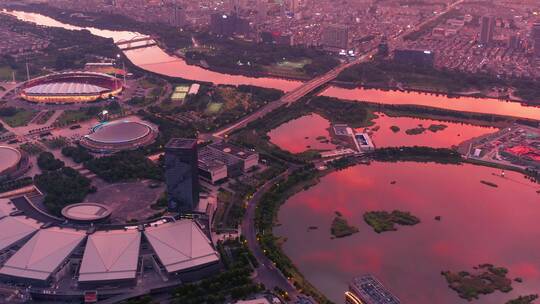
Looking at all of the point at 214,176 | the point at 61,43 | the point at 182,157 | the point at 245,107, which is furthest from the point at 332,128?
the point at 61,43

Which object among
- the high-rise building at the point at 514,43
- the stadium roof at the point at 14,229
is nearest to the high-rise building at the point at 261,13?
the high-rise building at the point at 514,43

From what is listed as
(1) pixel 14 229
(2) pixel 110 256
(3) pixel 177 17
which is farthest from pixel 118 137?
(3) pixel 177 17

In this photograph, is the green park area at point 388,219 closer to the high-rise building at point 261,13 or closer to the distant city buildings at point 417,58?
the distant city buildings at point 417,58

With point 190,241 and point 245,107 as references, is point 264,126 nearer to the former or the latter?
point 245,107

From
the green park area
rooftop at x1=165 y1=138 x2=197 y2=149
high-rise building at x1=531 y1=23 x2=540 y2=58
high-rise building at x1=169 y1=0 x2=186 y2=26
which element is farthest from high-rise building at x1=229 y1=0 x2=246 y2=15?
the green park area

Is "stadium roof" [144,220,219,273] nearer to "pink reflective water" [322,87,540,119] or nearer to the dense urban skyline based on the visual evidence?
the dense urban skyline

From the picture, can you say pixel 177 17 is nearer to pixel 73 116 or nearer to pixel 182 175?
pixel 73 116
